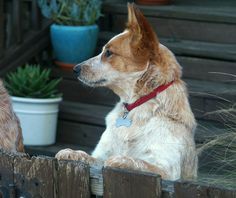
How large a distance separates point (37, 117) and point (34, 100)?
168 millimetres

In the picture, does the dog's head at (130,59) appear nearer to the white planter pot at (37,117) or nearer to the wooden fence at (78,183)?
the wooden fence at (78,183)

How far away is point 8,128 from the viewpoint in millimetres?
4715

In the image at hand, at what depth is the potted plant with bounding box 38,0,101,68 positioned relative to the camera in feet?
24.7

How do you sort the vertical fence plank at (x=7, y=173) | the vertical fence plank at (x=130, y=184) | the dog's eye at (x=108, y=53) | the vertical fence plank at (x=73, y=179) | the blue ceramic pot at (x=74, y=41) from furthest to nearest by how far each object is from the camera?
the blue ceramic pot at (x=74, y=41) → the dog's eye at (x=108, y=53) → the vertical fence plank at (x=7, y=173) → the vertical fence plank at (x=73, y=179) → the vertical fence plank at (x=130, y=184)

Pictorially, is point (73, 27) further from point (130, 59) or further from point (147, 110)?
point (147, 110)

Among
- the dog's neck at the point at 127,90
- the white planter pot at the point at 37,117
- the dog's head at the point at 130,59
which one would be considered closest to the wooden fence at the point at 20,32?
the white planter pot at the point at 37,117

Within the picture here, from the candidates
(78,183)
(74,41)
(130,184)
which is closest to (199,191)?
(130,184)

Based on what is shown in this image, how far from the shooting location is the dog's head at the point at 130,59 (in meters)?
4.79

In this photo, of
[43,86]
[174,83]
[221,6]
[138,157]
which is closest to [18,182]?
[138,157]

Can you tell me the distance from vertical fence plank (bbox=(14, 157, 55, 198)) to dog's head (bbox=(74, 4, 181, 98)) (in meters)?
1.14

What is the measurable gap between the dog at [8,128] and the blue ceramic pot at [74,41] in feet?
9.12

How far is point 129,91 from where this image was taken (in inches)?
→ 194

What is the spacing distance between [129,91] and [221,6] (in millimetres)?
3349

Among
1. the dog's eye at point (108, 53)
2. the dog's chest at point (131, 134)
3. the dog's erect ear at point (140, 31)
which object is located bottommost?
the dog's chest at point (131, 134)
